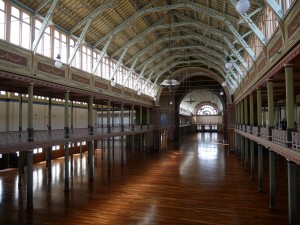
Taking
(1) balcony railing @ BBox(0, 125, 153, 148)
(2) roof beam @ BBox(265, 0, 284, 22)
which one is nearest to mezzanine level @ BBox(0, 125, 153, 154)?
(1) balcony railing @ BBox(0, 125, 153, 148)

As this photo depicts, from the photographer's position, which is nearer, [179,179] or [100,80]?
[179,179]

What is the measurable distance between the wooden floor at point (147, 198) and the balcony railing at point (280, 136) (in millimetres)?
3713

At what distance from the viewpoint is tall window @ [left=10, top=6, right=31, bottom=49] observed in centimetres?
1411

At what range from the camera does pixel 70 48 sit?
1931cm

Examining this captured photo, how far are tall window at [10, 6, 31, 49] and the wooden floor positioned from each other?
9.76m

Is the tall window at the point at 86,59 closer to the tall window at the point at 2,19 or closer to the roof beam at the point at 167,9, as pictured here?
the roof beam at the point at 167,9

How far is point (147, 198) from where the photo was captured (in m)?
14.5

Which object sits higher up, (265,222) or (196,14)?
(196,14)

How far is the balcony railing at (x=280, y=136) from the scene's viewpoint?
10.0 meters

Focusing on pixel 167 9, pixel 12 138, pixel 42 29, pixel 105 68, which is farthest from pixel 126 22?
pixel 12 138

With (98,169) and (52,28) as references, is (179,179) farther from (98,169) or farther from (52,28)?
(52,28)

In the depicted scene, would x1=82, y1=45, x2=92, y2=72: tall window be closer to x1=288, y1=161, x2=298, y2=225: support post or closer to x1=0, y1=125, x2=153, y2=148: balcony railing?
x1=0, y1=125, x2=153, y2=148: balcony railing

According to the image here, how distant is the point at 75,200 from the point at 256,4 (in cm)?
1723

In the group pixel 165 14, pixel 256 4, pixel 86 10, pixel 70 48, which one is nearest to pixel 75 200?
pixel 70 48
